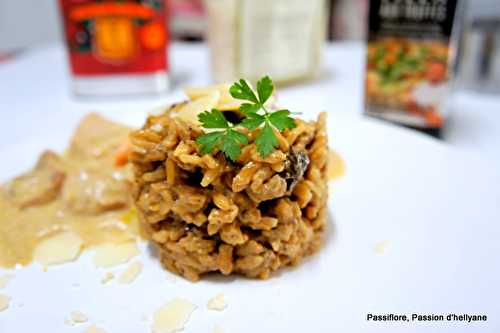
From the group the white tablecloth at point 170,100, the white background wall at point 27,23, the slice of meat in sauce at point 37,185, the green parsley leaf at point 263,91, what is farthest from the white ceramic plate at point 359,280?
the white background wall at point 27,23

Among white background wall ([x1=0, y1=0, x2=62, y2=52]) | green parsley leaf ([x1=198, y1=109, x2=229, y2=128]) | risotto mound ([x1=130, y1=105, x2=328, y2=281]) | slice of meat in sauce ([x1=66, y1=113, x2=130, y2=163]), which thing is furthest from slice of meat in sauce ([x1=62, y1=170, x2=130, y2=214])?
white background wall ([x1=0, y1=0, x2=62, y2=52])

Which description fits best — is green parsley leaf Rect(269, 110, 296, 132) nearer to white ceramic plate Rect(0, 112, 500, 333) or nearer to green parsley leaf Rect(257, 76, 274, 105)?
green parsley leaf Rect(257, 76, 274, 105)

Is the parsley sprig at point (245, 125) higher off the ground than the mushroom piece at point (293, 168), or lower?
higher

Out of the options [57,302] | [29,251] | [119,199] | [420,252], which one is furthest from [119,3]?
[420,252]

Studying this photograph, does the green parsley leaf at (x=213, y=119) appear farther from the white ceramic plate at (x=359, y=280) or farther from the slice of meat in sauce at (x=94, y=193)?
the slice of meat in sauce at (x=94, y=193)

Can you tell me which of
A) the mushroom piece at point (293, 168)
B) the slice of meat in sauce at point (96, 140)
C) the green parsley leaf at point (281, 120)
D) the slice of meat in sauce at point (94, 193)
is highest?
the green parsley leaf at point (281, 120)

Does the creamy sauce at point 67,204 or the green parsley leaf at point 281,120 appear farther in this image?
the creamy sauce at point 67,204
